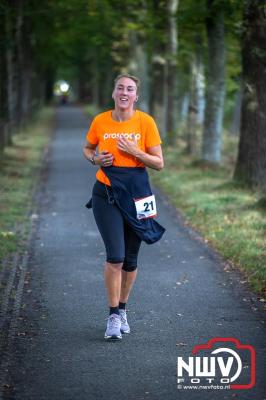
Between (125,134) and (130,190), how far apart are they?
1.55 ft

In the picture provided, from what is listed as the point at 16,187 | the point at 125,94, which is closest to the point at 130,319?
the point at 125,94

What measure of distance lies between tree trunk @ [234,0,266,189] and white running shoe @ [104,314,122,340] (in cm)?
926

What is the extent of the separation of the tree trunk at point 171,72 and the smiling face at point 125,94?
19452 mm

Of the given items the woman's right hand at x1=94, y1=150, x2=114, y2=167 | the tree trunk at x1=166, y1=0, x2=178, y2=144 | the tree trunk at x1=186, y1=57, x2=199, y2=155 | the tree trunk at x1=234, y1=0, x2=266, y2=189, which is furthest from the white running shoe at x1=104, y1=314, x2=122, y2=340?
the tree trunk at x1=166, y1=0, x2=178, y2=144

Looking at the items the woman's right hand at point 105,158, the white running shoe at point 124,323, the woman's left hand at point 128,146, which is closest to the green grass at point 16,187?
the white running shoe at point 124,323

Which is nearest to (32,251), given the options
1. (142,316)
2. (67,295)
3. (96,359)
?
(67,295)

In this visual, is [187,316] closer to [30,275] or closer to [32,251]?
[30,275]

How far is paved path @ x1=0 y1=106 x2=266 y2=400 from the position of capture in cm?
556

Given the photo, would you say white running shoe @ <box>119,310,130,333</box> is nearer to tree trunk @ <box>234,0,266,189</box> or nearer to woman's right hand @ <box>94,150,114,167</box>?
woman's right hand @ <box>94,150,114,167</box>

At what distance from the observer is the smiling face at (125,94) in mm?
6613

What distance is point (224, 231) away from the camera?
464 inches

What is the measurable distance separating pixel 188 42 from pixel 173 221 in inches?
550

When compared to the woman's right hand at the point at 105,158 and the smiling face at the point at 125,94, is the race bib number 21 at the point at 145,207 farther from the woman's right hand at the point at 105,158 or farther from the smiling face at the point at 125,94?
the smiling face at the point at 125,94

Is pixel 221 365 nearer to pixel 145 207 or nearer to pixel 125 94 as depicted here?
pixel 145 207
